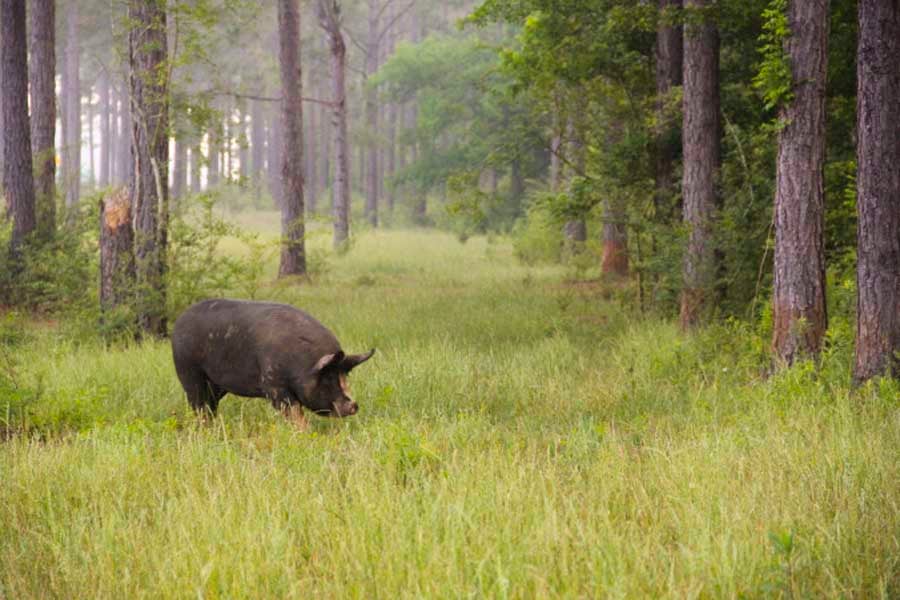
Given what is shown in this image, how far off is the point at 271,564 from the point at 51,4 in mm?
19723

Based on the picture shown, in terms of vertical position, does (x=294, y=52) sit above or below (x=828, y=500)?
above

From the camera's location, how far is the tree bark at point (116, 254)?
1315 centimetres

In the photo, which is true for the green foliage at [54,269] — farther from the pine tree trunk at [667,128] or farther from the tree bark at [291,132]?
the pine tree trunk at [667,128]

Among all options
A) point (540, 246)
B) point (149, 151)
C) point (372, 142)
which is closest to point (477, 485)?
point (149, 151)

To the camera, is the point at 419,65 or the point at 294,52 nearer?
the point at 294,52

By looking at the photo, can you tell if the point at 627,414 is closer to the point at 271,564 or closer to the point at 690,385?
the point at 690,385

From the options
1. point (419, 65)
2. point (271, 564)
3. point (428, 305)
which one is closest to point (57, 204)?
point (428, 305)

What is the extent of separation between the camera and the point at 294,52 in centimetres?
2547

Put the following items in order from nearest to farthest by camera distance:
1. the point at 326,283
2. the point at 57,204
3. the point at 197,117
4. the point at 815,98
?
the point at 815,98 < the point at 197,117 < the point at 57,204 < the point at 326,283

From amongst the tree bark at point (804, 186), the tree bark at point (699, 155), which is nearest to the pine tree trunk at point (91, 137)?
the tree bark at point (699, 155)

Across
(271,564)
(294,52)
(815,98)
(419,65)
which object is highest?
(419,65)

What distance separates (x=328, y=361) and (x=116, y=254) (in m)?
6.97

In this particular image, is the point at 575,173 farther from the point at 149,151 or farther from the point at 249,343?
the point at 249,343

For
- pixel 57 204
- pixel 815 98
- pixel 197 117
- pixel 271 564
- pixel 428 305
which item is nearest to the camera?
pixel 271 564
